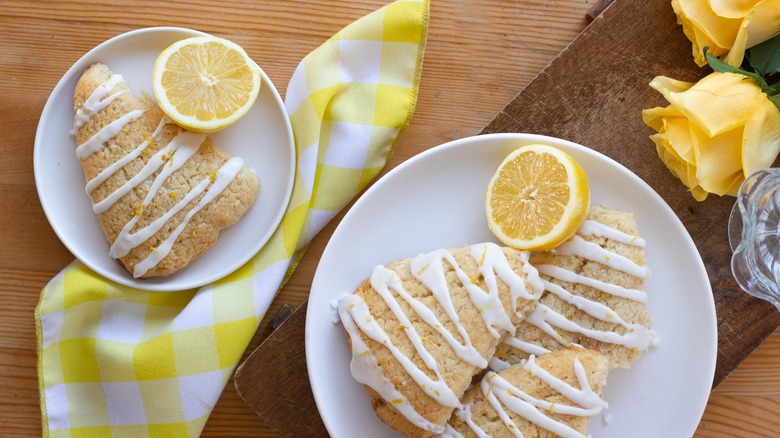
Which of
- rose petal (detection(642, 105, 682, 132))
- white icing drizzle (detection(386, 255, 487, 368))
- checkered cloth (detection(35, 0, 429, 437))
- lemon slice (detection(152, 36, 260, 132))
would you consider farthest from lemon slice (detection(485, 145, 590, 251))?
lemon slice (detection(152, 36, 260, 132))

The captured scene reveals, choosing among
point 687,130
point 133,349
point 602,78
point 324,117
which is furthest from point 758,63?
point 133,349

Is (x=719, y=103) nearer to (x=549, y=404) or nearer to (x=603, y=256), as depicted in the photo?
(x=603, y=256)

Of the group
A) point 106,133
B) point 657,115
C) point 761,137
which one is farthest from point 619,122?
point 106,133

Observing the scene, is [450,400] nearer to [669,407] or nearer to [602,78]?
[669,407]

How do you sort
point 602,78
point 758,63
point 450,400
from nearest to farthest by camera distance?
point 450,400 < point 758,63 < point 602,78

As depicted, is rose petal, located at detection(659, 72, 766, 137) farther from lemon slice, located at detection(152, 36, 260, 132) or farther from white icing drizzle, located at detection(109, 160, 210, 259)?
white icing drizzle, located at detection(109, 160, 210, 259)

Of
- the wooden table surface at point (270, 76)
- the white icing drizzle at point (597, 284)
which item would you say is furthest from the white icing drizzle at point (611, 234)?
the wooden table surface at point (270, 76)

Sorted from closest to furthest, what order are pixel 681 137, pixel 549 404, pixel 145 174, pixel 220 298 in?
1. pixel 549 404
2. pixel 681 137
3. pixel 145 174
4. pixel 220 298
